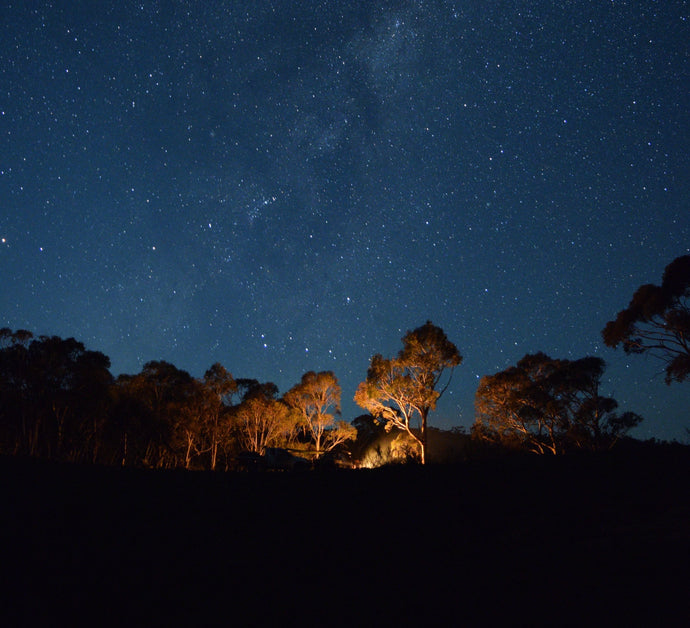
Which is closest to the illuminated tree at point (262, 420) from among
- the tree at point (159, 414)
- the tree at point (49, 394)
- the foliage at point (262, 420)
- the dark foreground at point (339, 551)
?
the foliage at point (262, 420)

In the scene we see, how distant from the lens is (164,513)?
318 inches

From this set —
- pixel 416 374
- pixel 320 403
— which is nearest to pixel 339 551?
pixel 416 374

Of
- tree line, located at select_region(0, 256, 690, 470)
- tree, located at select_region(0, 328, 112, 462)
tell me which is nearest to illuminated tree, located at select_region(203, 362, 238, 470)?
tree line, located at select_region(0, 256, 690, 470)

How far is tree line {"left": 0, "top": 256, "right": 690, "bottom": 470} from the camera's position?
80.4ft

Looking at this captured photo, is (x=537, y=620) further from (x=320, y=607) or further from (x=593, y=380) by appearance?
(x=593, y=380)

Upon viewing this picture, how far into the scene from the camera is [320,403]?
133ft

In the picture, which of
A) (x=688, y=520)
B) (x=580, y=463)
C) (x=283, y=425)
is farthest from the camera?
(x=283, y=425)

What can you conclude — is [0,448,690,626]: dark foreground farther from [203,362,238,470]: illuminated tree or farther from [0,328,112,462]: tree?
[203,362,238,470]: illuminated tree

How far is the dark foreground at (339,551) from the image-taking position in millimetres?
4660

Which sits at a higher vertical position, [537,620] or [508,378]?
[508,378]

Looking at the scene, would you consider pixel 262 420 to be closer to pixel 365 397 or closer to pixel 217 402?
pixel 217 402

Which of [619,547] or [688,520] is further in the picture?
[688,520]

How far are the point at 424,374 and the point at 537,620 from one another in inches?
953

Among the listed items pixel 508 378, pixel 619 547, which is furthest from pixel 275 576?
pixel 508 378
